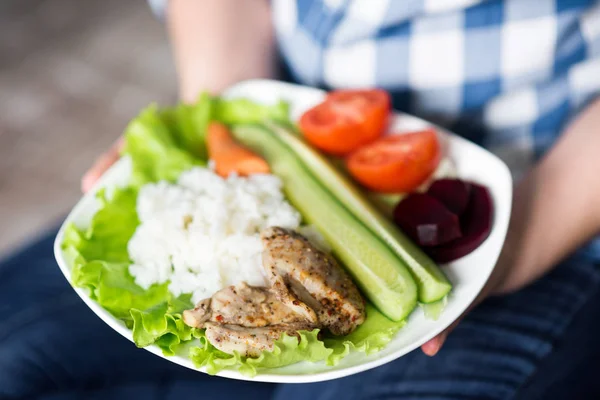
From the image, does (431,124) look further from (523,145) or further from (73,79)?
(73,79)

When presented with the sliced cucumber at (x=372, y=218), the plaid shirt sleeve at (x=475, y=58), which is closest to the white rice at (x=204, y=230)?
the sliced cucumber at (x=372, y=218)

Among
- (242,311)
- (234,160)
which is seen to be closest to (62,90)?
(234,160)

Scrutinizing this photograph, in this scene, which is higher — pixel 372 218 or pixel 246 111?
pixel 246 111

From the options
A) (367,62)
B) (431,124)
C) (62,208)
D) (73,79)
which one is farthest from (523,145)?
(73,79)

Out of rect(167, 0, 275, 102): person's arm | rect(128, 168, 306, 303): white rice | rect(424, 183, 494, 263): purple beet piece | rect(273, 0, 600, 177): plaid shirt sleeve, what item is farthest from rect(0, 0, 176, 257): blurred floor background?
rect(424, 183, 494, 263): purple beet piece

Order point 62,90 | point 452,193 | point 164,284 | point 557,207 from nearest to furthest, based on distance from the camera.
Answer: point 164,284, point 452,193, point 557,207, point 62,90

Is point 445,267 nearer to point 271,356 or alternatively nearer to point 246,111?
point 271,356

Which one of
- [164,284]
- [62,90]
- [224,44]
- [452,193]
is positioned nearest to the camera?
[164,284]

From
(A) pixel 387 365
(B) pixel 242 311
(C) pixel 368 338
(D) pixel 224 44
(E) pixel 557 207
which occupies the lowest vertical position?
(A) pixel 387 365

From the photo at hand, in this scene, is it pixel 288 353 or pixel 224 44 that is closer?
pixel 288 353
